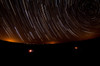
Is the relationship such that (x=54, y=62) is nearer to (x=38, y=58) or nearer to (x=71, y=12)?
(x=38, y=58)

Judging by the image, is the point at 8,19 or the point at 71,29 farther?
the point at 71,29

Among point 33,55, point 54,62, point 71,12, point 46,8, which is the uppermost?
point 46,8

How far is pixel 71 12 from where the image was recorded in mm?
1271

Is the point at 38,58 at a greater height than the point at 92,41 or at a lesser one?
lesser

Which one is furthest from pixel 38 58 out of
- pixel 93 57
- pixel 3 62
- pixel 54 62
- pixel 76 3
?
pixel 76 3

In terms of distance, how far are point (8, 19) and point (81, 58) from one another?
1.13m

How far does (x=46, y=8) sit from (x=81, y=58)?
2.76ft

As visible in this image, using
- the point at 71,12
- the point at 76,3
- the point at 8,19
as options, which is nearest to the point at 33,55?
the point at 8,19

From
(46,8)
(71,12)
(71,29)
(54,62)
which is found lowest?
(54,62)

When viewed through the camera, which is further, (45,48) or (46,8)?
(45,48)

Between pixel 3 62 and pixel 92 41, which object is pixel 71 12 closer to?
pixel 92 41

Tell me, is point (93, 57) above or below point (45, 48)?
below

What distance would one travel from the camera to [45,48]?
129cm

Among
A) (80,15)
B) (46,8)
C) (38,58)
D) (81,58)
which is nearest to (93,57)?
(81,58)
